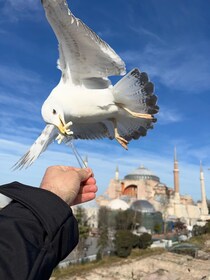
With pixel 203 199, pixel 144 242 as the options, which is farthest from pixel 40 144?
pixel 203 199

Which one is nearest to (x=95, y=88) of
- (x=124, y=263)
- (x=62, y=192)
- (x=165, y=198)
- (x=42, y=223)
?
(x=62, y=192)

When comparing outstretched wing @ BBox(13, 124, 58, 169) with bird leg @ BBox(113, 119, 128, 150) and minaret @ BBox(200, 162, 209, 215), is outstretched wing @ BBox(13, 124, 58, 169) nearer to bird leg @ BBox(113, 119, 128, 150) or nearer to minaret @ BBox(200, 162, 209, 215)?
bird leg @ BBox(113, 119, 128, 150)

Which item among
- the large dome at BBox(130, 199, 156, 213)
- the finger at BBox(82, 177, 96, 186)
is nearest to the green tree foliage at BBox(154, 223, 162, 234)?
the large dome at BBox(130, 199, 156, 213)

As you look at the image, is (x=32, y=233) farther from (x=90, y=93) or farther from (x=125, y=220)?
(x=125, y=220)

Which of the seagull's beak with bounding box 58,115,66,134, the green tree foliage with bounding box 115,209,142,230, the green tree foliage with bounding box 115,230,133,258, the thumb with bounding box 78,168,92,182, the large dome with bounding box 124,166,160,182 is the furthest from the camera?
the large dome with bounding box 124,166,160,182

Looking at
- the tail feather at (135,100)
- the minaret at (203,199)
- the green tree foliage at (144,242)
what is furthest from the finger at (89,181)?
the minaret at (203,199)

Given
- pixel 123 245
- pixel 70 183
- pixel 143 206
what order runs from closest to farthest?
pixel 70 183 → pixel 123 245 → pixel 143 206

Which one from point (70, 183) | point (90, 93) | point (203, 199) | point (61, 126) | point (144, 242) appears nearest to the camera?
point (70, 183)
